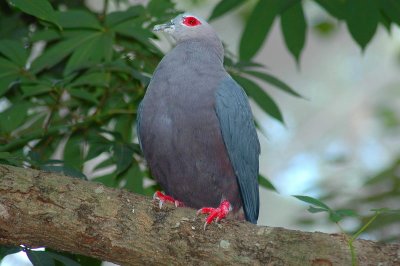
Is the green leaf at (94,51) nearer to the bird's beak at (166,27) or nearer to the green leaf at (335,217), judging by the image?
the bird's beak at (166,27)

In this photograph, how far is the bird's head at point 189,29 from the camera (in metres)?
4.56

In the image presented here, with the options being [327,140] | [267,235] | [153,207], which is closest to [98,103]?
[153,207]

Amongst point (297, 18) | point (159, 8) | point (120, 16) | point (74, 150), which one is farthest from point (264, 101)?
point (74, 150)

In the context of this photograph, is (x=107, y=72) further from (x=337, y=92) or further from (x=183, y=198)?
(x=337, y=92)

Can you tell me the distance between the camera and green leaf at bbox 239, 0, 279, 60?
464cm

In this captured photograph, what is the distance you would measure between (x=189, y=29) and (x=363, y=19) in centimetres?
115

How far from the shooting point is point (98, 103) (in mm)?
4527

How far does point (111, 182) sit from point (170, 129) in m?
0.74

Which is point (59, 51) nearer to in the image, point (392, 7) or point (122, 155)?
point (122, 155)

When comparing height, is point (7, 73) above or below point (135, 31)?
below

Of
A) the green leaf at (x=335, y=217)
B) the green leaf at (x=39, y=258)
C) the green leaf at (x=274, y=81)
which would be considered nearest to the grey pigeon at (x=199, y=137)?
the green leaf at (x=274, y=81)

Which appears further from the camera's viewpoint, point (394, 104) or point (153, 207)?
point (394, 104)

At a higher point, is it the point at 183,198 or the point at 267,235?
the point at 183,198

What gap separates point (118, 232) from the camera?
9.98 feet
